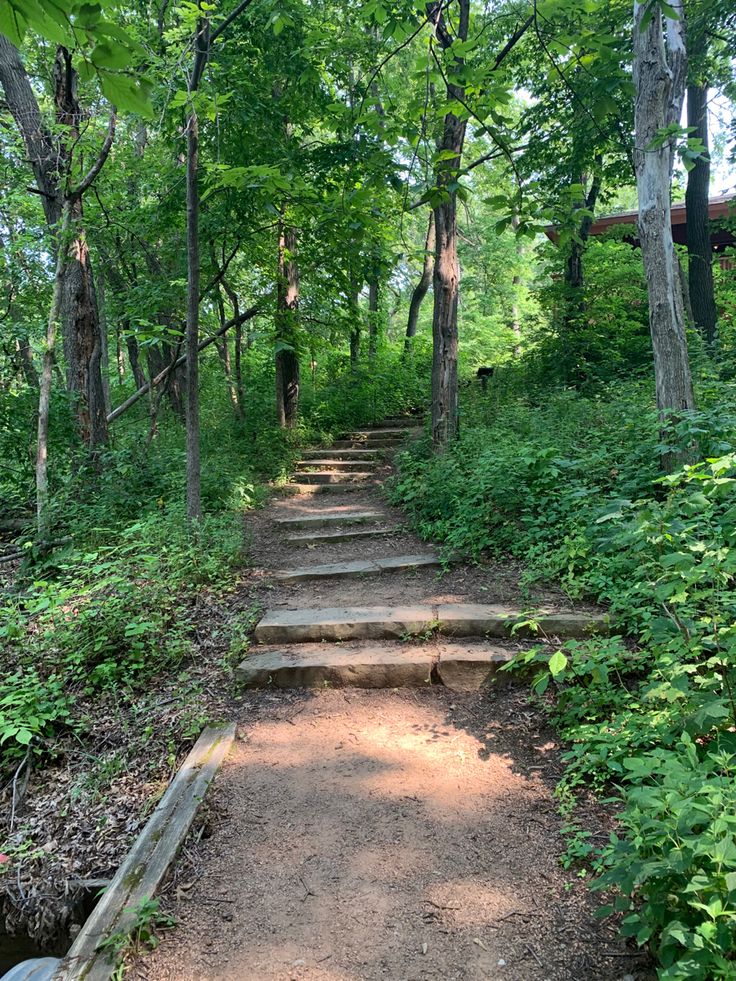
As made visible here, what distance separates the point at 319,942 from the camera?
2008 mm

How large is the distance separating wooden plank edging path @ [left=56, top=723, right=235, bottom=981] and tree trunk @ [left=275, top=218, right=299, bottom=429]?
6.17m

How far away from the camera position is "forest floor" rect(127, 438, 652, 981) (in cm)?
192

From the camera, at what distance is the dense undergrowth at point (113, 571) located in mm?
3578

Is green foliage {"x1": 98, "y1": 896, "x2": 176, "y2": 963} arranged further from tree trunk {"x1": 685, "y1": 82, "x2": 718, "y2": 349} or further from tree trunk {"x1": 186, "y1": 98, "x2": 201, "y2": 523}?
tree trunk {"x1": 685, "y1": 82, "x2": 718, "y2": 349}

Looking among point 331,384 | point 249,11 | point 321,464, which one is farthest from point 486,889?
point 331,384

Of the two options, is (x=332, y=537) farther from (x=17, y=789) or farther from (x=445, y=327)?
(x=17, y=789)

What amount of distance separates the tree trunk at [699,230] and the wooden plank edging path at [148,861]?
11364mm

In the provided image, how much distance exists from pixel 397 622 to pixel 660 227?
3.82 m

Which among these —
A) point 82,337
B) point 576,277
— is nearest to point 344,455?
point 82,337

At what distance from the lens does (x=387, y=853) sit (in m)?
2.39

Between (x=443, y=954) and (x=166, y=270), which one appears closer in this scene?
(x=443, y=954)

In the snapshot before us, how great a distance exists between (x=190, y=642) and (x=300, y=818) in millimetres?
1708

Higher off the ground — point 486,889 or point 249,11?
point 249,11

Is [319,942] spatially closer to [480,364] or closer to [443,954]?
[443,954]
